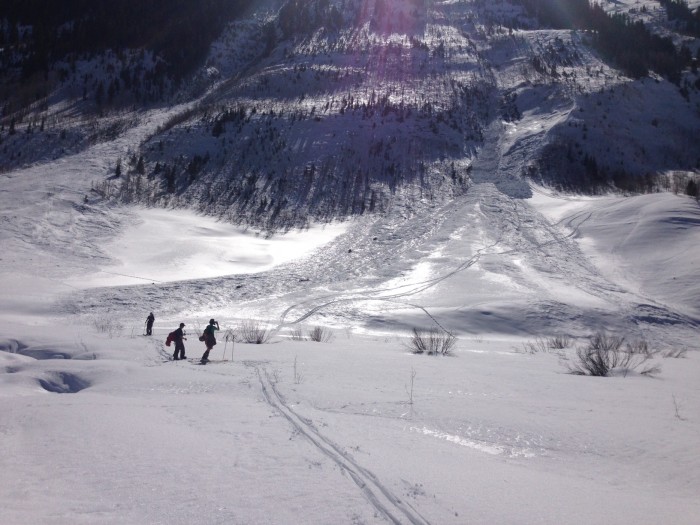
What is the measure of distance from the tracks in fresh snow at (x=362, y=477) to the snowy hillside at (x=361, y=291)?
0.04 m

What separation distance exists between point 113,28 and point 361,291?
75088 millimetres

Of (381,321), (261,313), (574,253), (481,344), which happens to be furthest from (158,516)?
(574,253)

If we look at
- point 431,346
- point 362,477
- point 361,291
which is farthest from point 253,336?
point 362,477

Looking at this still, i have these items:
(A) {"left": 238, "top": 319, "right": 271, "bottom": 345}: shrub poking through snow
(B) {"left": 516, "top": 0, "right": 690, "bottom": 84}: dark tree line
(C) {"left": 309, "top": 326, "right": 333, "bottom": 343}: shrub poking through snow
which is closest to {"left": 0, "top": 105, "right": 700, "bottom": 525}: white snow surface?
(C) {"left": 309, "top": 326, "right": 333, "bottom": 343}: shrub poking through snow

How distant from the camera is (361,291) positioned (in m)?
22.8

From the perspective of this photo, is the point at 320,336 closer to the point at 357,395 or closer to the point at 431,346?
the point at 431,346

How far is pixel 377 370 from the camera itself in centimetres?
966

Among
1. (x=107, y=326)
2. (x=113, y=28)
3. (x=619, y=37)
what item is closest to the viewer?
(x=107, y=326)

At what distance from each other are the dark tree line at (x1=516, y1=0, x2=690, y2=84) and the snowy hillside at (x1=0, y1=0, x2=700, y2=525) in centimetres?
235

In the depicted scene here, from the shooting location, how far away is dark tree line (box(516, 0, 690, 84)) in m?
58.0

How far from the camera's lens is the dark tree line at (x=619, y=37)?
5800 cm

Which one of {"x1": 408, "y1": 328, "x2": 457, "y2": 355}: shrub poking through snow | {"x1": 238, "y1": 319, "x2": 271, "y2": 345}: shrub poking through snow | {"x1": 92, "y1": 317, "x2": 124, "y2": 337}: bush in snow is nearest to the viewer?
{"x1": 408, "y1": 328, "x2": 457, "y2": 355}: shrub poking through snow

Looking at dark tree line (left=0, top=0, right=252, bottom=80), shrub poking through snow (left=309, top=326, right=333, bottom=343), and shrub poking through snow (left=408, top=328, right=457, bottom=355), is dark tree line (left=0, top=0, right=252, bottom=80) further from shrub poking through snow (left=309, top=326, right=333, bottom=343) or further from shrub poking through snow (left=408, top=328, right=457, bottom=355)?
shrub poking through snow (left=408, top=328, right=457, bottom=355)

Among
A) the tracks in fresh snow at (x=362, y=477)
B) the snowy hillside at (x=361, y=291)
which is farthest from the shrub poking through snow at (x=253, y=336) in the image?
the tracks in fresh snow at (x=362, y=477)
